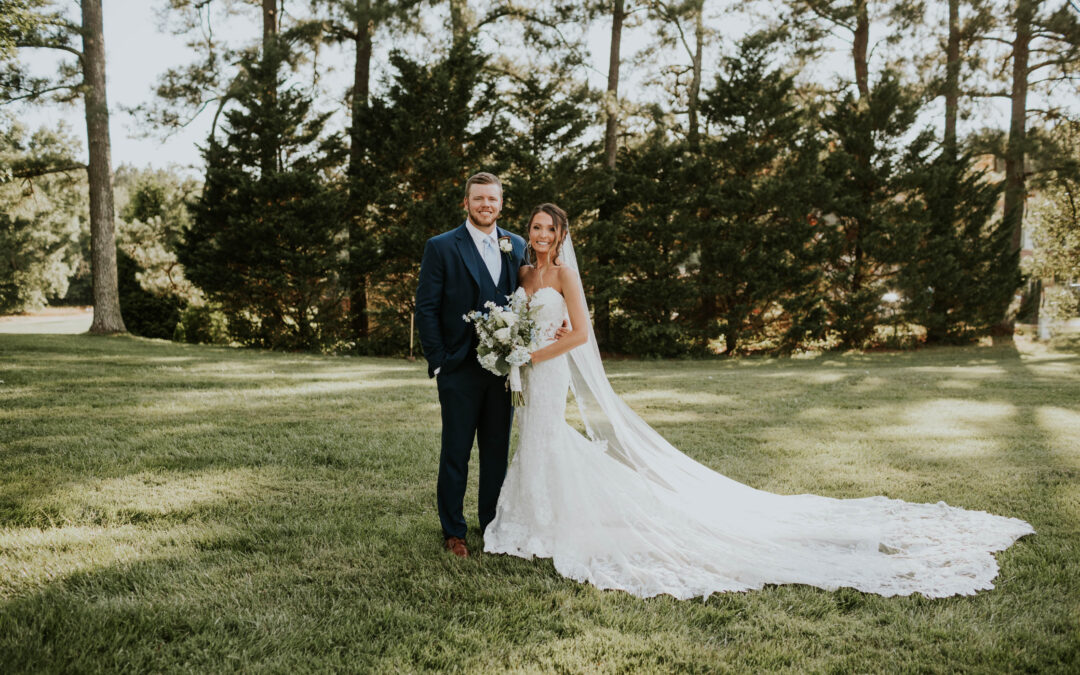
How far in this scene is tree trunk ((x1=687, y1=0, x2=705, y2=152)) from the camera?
15766 mm

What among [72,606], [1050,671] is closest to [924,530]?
[1050,671]

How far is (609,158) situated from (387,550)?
13.8 m

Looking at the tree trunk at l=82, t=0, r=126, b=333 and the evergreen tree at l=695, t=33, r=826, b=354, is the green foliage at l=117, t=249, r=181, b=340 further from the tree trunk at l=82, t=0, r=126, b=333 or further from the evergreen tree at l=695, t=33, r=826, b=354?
the evergreen tree at l=695, t=33, r=826, b=354

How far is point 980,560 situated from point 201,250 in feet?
48.6

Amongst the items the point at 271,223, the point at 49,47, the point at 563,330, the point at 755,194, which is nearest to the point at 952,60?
the point at 755,194

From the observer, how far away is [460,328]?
12.2ft

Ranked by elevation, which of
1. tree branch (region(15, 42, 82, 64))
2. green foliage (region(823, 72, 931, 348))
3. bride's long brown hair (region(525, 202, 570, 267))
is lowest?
bride's long brown hair (region(525, 202, 570, 267))

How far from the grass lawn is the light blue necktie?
5.09 ft

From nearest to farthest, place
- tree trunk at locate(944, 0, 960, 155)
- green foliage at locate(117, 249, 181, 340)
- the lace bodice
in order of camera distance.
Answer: the lace bodice < tree trunk at locate(944, 0, 960, 155) < green foliage at locate(117, 249, 181, 340)

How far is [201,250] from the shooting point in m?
14.4

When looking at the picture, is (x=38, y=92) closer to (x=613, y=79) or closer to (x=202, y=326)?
(x=202, y=326)

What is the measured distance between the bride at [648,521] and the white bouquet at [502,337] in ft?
0.56

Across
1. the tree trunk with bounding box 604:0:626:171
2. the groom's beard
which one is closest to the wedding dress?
the groom's beard

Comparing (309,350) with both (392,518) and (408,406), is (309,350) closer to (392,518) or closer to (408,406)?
(408,406)
